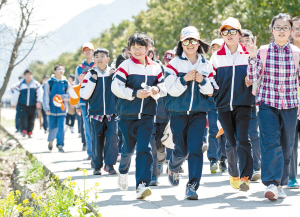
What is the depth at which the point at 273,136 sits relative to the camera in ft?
19.5

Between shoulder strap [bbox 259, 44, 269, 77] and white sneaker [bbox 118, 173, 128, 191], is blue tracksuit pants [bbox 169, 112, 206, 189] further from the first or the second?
shoulder strap [bbox 259, 44, 269, 77]

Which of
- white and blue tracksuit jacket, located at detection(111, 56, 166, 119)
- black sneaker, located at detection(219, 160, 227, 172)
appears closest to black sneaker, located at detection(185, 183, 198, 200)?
white and blue tracksuit jacket, located at detection(111, 56, 166, 119)

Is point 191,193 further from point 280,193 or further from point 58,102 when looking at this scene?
point 58,102

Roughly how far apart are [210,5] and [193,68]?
24.0 m

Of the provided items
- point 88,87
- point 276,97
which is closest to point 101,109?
point 88,87

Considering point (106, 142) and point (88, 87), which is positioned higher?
point (88, 87)

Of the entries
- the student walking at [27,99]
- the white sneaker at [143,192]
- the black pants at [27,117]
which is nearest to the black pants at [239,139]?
the white sneaker at [143,192]

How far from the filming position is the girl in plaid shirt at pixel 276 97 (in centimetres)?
592

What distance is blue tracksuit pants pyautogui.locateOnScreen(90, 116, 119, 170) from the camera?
8609 mm

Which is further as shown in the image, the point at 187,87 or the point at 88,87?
the point at 88,87

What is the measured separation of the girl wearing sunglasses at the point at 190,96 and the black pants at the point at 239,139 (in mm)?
437

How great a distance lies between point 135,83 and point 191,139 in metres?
1.03

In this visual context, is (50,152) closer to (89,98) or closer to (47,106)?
(47,106)

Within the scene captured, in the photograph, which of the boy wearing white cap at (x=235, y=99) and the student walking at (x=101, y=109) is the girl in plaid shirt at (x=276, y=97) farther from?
the student walking at (x=101, y=109)
